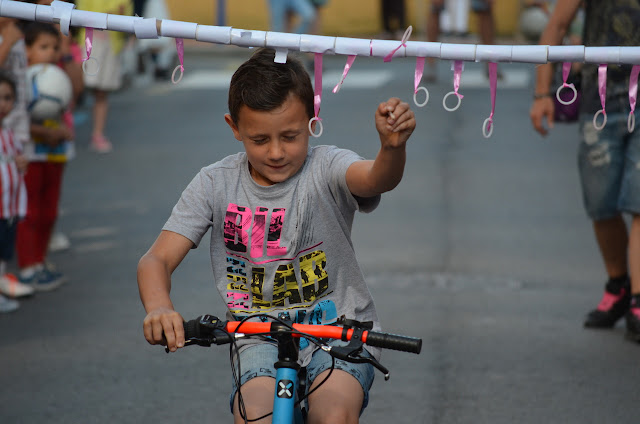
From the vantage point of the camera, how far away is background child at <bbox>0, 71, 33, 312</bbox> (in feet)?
20.3

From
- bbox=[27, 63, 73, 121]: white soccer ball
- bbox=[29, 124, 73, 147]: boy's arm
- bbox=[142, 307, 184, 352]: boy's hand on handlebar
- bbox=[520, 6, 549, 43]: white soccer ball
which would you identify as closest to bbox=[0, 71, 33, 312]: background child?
bbox=[29, 124, 73, 147]: boy's arm

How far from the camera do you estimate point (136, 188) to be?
9.95 meters

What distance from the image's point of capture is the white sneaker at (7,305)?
639 cm

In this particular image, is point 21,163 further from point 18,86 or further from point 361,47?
point 361,47

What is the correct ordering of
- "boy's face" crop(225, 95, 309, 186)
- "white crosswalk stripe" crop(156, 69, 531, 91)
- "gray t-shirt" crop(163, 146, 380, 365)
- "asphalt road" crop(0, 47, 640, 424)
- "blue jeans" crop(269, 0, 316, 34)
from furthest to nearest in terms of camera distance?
1. "blue jeans" crop(269, 0, 316, 34)
2. "white crosswalk stripe" crop(156, 69, 531, 91)
3. "asphalt road" crop(0, 47, 640, 424)
4. "gray t-shirt" crop(163, 146, 380, 365)
5. "boy's face" crop(225, 95, 309, 186)

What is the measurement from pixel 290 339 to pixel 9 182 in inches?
153

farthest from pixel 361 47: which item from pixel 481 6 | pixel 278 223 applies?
pixel 481 6

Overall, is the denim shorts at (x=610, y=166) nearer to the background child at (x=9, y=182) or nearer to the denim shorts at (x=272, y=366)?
the denim shorts at (x=272, y=366)

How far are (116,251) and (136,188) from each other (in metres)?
2.20

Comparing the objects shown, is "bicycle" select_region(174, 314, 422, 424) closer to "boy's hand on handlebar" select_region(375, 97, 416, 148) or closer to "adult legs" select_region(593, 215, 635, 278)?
"boy's hand on handlebar" select_region(375, 97, 416, 148)

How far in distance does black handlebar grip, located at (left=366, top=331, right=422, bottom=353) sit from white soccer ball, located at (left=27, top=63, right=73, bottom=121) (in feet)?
15.0

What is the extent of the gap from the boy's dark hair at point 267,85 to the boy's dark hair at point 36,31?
156 inches

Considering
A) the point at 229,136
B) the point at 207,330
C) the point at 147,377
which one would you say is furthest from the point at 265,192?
the point at 229,136

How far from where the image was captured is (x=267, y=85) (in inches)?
123
